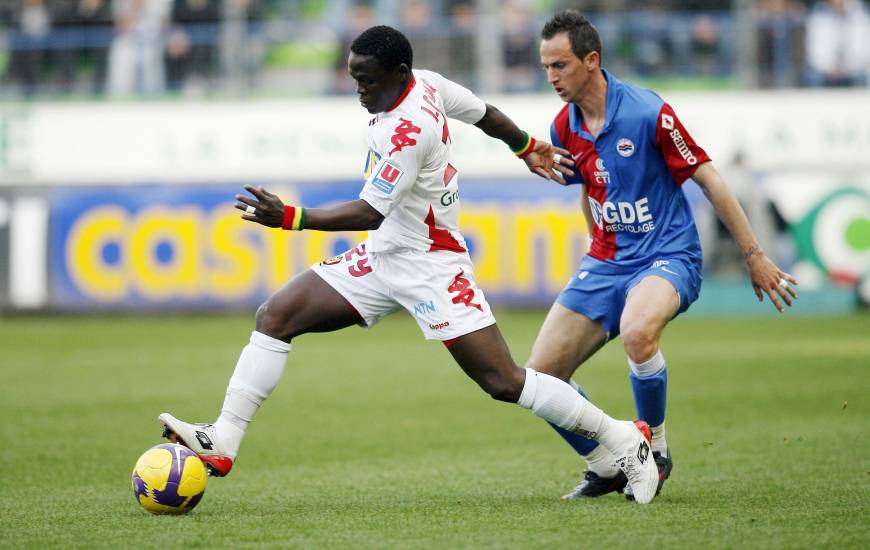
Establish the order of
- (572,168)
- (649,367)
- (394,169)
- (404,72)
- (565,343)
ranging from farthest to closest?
(572,168) → (565,343) → (649,367) → (404,72) → (394,169)

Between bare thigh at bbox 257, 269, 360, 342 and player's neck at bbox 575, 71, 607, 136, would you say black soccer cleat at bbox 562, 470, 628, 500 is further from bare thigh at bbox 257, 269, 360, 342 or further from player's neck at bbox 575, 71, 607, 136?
player's neck at bbox 575, 71, 607, 136

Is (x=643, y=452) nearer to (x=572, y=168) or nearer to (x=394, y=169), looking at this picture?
(x=572, y=168)

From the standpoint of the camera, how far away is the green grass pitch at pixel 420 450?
5.59 m

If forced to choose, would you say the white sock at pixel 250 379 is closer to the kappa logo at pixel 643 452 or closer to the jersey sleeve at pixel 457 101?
the jersey sleeve at pixel 457 101

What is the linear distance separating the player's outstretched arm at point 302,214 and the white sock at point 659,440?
2.08 meters

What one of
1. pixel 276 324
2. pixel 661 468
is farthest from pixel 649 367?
pixel 276 324

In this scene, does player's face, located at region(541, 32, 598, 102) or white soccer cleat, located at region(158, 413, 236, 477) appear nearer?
white soccer cleat, located at region(158, 413, 236, 477)

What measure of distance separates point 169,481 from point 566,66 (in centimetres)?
301

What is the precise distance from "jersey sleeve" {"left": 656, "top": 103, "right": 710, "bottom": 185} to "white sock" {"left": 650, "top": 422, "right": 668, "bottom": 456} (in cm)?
140

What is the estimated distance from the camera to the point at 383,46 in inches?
235

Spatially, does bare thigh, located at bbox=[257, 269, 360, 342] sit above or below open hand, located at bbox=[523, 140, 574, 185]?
below

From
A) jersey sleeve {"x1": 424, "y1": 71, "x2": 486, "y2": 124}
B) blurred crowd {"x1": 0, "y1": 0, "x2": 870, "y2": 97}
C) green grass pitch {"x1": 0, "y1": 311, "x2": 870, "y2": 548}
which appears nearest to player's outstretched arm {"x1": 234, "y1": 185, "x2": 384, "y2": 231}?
jersey sleeve {"x1": 424, "y1": 71, "x2": 486, "y2": 124}

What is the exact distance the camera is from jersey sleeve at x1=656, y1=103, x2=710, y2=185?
662cm

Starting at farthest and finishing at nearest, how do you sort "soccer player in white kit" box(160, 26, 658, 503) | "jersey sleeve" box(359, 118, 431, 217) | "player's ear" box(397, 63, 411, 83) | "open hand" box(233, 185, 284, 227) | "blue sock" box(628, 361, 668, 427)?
"blue sock" box(628, 361, 668, 427)
"soccer player in white kit" box(160, 26, 658, 503)
"player's ear" box(397, 63, 411, 83)
"jersey sleeve" box(359, 118, 431, 217)
"open hand" box(233, 185, 284, 227)
